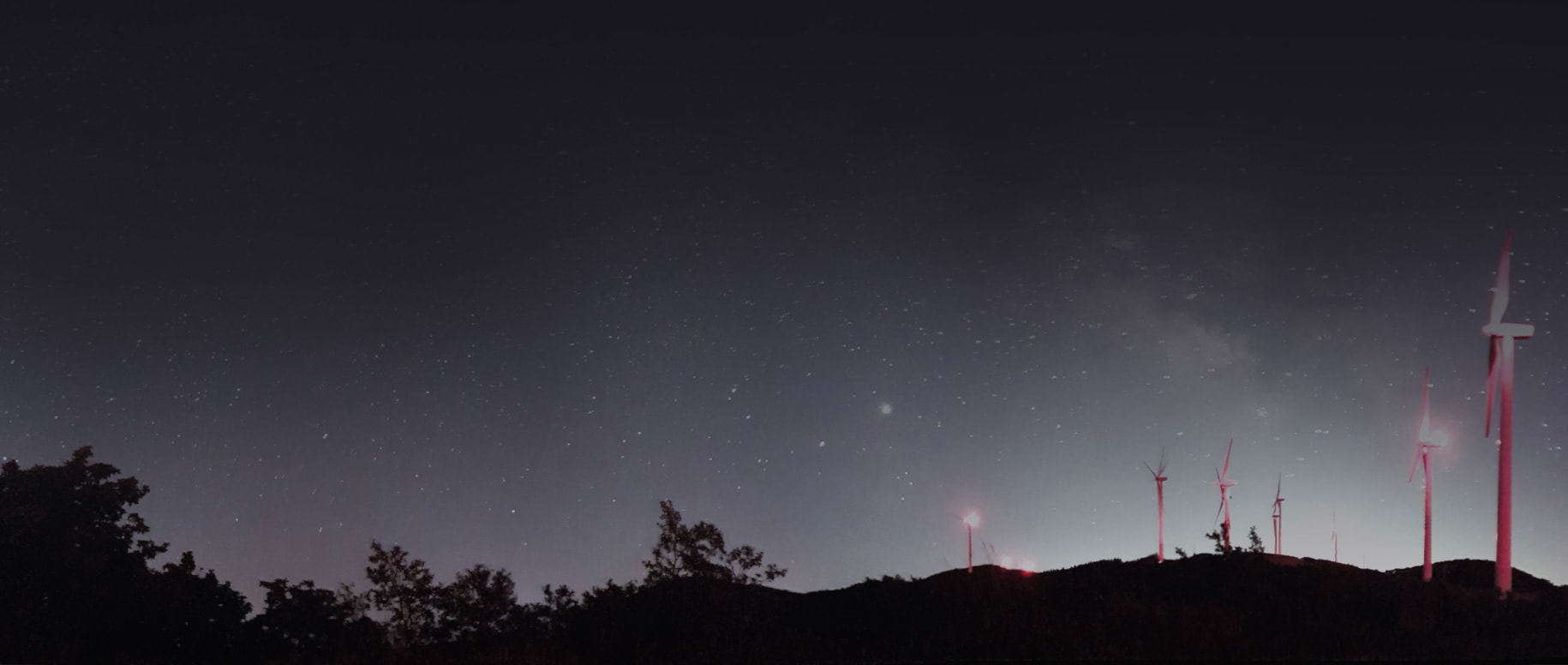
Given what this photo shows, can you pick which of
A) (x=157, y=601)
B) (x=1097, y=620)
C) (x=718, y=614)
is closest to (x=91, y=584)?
(x=157, y=601)

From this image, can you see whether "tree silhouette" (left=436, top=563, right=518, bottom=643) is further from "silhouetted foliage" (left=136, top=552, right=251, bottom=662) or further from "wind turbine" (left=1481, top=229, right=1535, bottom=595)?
"wind turbine" (left=1481, top=229, right=1535, bottom=595)

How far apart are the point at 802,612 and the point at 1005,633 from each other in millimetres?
8535

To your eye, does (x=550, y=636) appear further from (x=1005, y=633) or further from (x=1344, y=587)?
(x=1344, y=587)

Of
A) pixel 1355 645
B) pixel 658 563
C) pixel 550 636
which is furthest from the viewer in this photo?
pixel 658 563

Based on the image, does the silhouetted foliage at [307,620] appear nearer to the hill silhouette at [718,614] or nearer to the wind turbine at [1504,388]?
the hill silhouette at [718,614]

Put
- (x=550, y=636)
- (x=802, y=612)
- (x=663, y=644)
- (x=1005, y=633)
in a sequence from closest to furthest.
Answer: (x=1005, y=633) → (x=663, y=644) → (x=550, y=636) → (x=802, y=612)

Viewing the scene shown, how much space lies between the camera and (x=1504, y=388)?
3397cm

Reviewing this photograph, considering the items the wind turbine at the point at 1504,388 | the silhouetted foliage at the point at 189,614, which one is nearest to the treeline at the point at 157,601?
the silhouetted foliage at the point at 189,614

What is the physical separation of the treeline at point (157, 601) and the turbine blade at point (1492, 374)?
2596 centimetres

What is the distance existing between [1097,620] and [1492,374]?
70.8ft

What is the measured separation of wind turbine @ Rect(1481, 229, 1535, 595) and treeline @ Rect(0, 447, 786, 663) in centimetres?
2445

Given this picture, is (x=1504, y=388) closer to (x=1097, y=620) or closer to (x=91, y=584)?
(x=1097, y=620)

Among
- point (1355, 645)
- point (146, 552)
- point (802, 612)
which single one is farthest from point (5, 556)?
point (1355, 645)

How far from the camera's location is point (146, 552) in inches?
1404
